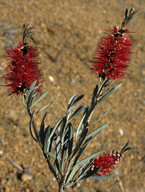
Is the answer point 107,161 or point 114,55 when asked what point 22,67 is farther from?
point 107,161

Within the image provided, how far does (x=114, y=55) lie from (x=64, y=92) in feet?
5.96

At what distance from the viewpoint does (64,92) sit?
2.83 meters

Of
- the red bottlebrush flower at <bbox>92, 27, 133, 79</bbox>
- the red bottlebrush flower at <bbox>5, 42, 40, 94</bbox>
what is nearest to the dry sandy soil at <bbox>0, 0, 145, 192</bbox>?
the red bottlebrush flower at <bbox>5, 42, 40, 94</bbox>

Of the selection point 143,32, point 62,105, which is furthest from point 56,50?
point 143,32

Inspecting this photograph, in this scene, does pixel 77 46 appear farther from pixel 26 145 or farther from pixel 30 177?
pixel 30 177

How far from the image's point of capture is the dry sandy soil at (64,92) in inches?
87.5

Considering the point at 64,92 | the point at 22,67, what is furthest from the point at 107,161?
the point at 64,92

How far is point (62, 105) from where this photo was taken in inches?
107

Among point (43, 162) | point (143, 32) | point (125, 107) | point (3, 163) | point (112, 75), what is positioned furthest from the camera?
point (143, 32)

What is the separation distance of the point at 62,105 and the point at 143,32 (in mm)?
2250

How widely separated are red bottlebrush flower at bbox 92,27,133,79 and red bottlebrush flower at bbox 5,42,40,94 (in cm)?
26

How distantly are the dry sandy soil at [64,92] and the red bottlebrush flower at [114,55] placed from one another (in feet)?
3.79

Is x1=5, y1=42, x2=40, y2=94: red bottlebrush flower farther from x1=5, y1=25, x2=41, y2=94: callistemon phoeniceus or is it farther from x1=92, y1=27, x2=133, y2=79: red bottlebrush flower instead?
x1=92, y1=27, x2=133, y2=79: red bottlebrush flower

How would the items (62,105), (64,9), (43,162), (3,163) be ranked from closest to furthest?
(3,163) → (43,162) → (62,105) → (64,9)
